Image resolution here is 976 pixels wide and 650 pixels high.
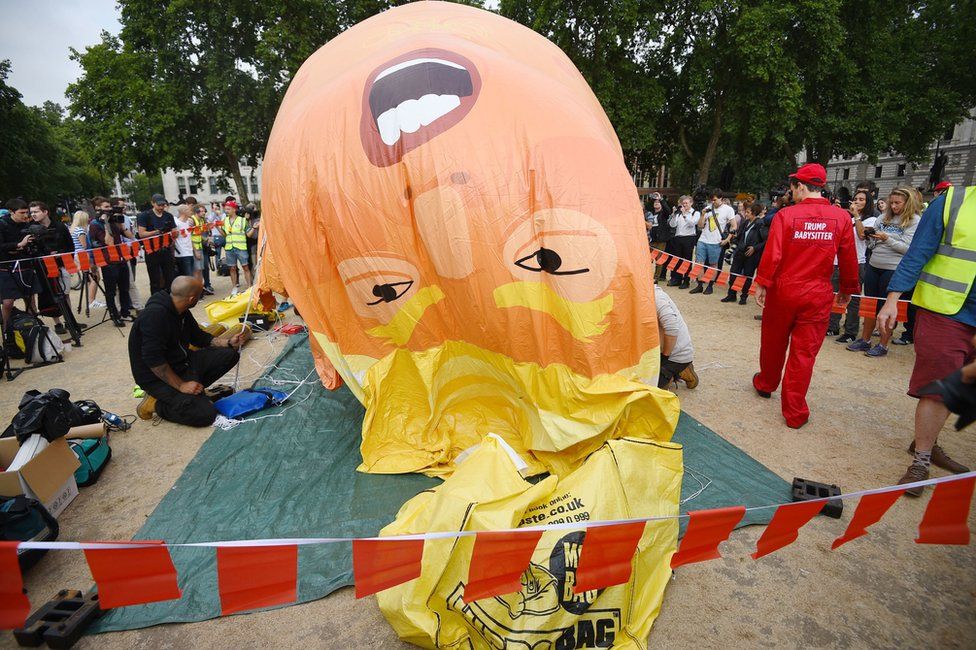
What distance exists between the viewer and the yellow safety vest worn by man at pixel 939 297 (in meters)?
3.26

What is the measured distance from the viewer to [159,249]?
9.07m

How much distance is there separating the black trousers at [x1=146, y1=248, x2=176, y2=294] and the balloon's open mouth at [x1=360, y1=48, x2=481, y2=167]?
763cm

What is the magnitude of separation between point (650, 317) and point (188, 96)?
28.3m

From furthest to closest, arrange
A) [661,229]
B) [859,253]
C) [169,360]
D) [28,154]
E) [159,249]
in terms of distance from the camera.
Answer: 1. [28,154]
2. [661,229]
3. [159,249]
4. [859,253]
5. [169,360]

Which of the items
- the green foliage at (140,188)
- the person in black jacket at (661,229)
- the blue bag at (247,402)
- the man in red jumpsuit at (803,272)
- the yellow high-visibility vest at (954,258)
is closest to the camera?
the yellow high-visibility vest at (954,258)

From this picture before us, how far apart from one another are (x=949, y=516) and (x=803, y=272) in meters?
2.44

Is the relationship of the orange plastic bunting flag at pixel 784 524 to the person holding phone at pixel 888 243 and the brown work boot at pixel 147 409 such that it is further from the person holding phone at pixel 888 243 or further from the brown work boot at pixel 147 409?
the brown work boot at pixel 147 409

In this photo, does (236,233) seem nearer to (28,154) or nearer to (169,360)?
(169,360)

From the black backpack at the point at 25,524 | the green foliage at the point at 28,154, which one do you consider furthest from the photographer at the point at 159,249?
the green foliage at the point at 28,154

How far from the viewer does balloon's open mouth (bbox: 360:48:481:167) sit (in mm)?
3361

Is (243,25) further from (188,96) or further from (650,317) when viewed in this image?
(650,317)

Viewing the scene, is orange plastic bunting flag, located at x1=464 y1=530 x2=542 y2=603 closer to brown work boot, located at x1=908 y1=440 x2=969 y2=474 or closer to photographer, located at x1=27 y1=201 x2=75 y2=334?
brown work boot, located at x1=908 y1=440 x2=969 y2=474

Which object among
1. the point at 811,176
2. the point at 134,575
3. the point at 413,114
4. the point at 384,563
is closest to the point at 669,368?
the point at 811,176

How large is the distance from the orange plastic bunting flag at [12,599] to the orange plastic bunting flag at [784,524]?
3.26 metres
